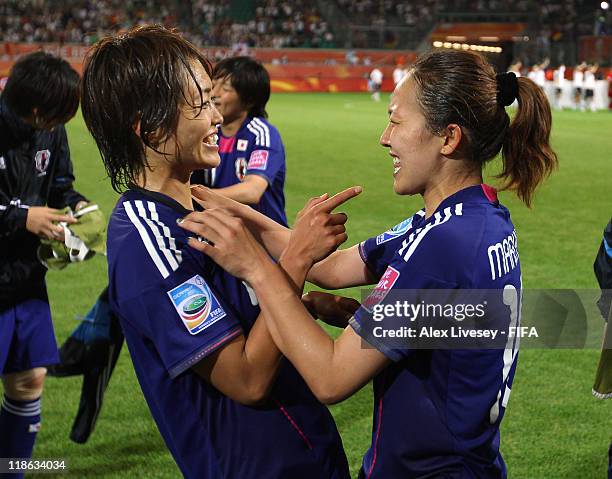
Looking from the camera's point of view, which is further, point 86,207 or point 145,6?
point 145,6

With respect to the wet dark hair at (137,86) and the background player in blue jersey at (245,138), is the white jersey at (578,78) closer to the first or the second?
the background player in blue jersey at (245,138)

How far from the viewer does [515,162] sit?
2221 mm

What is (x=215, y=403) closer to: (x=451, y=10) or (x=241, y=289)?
(x=241, y=289)

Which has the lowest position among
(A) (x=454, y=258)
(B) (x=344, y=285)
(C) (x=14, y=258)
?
(C) (x=14, y=258)

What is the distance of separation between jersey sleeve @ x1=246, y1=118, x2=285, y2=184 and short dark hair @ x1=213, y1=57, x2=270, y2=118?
120 mm

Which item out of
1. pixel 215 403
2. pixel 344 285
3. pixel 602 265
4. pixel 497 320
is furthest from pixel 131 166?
pixel 602 265

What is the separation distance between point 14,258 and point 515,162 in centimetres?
238

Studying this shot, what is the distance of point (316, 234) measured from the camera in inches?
75.9

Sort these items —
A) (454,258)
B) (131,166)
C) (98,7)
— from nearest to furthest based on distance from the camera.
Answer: (454,258)
(131,166)
(98,7)

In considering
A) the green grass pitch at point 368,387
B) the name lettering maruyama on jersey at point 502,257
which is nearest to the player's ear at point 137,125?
the name lettering maruyama on jersey at point 502,257

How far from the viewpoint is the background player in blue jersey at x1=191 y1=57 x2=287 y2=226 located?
18.2 ft

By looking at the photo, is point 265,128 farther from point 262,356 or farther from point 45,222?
point 262,356

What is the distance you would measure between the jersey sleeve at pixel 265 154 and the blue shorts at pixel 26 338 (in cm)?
207

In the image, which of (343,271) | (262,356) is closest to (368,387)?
(343,271)
